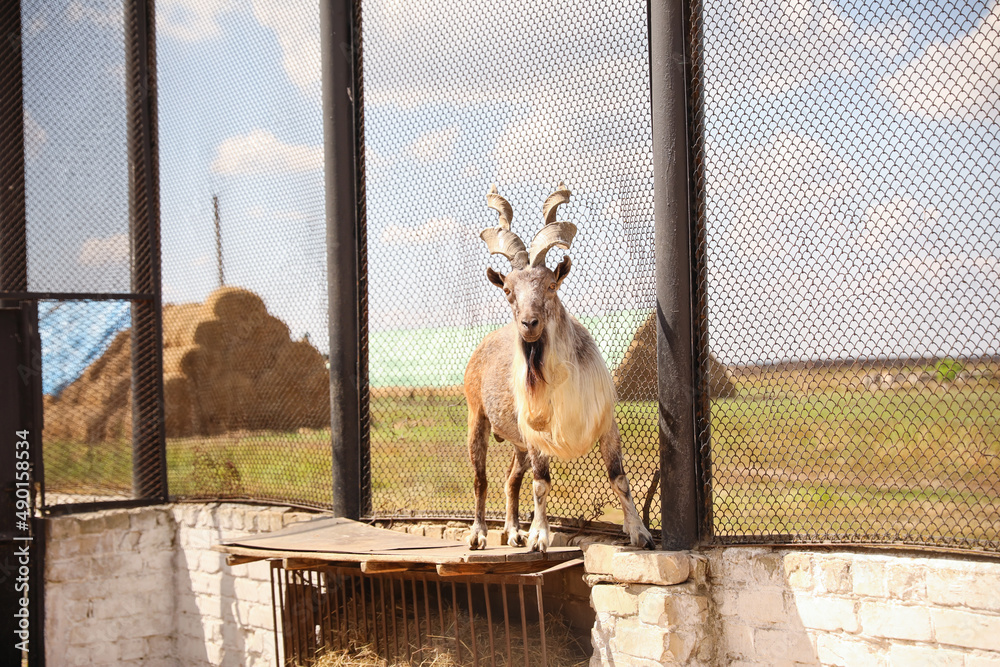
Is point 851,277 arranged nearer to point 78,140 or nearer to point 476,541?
point 476,541

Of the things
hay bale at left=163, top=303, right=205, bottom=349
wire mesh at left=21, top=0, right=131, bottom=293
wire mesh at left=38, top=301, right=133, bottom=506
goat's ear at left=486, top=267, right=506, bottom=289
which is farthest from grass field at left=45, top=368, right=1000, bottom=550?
wire mesh at left=21, top=0, right=131, bottom=293

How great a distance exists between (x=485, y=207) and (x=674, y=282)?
1.62 m

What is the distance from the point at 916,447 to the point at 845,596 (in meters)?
0.73

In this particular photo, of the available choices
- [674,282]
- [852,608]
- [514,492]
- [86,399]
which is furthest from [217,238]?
[852,608]

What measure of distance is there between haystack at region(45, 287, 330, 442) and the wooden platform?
1333 mm

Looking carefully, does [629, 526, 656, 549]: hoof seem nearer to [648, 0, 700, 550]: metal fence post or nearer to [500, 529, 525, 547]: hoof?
[648, 0, 700, 550]: metal fence post

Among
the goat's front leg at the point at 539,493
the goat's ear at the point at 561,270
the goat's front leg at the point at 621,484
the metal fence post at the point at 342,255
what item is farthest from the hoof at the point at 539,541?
the metal fence post at the point at 342,255

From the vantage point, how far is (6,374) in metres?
6.93

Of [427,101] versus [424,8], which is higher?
[424,8]

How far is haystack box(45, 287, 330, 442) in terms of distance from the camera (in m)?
6.96

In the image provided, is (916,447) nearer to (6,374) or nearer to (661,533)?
(661,533)

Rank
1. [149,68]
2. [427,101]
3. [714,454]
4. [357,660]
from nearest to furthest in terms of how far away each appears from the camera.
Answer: [714,454], [357,660], [427,101], [149,68]

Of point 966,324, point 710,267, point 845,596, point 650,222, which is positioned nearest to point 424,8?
point 650,222

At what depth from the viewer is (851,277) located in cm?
378
